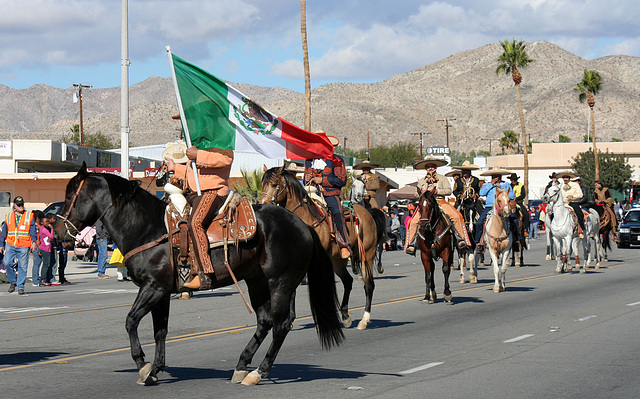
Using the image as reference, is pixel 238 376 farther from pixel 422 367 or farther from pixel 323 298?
pixel 422 367

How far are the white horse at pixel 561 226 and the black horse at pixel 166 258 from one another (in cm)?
1716

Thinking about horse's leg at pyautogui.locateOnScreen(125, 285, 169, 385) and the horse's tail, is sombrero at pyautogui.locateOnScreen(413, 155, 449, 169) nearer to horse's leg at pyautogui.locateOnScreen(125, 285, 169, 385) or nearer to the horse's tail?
the horse's tail

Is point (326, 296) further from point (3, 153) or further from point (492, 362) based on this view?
point (3, 153)

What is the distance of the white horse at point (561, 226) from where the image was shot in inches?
1006

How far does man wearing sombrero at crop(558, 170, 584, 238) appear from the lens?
26.1 meters

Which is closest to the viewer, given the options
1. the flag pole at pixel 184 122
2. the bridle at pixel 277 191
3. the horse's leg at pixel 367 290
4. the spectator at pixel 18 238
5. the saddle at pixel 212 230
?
the saddle at pixel 212 230

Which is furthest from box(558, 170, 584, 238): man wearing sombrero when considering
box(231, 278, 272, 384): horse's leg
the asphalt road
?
box(231, 278, 272, 384): horse's leg

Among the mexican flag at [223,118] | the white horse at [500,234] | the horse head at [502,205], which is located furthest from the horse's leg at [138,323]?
the horse head at [502,205]

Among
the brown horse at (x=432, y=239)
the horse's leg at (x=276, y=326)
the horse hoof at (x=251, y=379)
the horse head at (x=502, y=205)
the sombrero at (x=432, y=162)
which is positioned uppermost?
the sombrero at (x=432, y=162)

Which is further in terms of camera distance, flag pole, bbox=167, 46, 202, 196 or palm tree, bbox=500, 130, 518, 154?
palm tree, bbox=500, 130, 518, 154

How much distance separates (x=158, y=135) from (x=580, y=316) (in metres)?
173

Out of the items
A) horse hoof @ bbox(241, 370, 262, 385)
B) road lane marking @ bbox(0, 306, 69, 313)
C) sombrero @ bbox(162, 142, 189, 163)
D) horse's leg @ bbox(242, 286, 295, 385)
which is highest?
sombrero @ bbox(162, 142, 189, 163)

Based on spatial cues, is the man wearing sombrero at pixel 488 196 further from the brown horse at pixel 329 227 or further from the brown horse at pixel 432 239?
the brown horse at pixel 329 227

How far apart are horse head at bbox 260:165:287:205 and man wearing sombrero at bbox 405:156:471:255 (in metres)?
4.64
